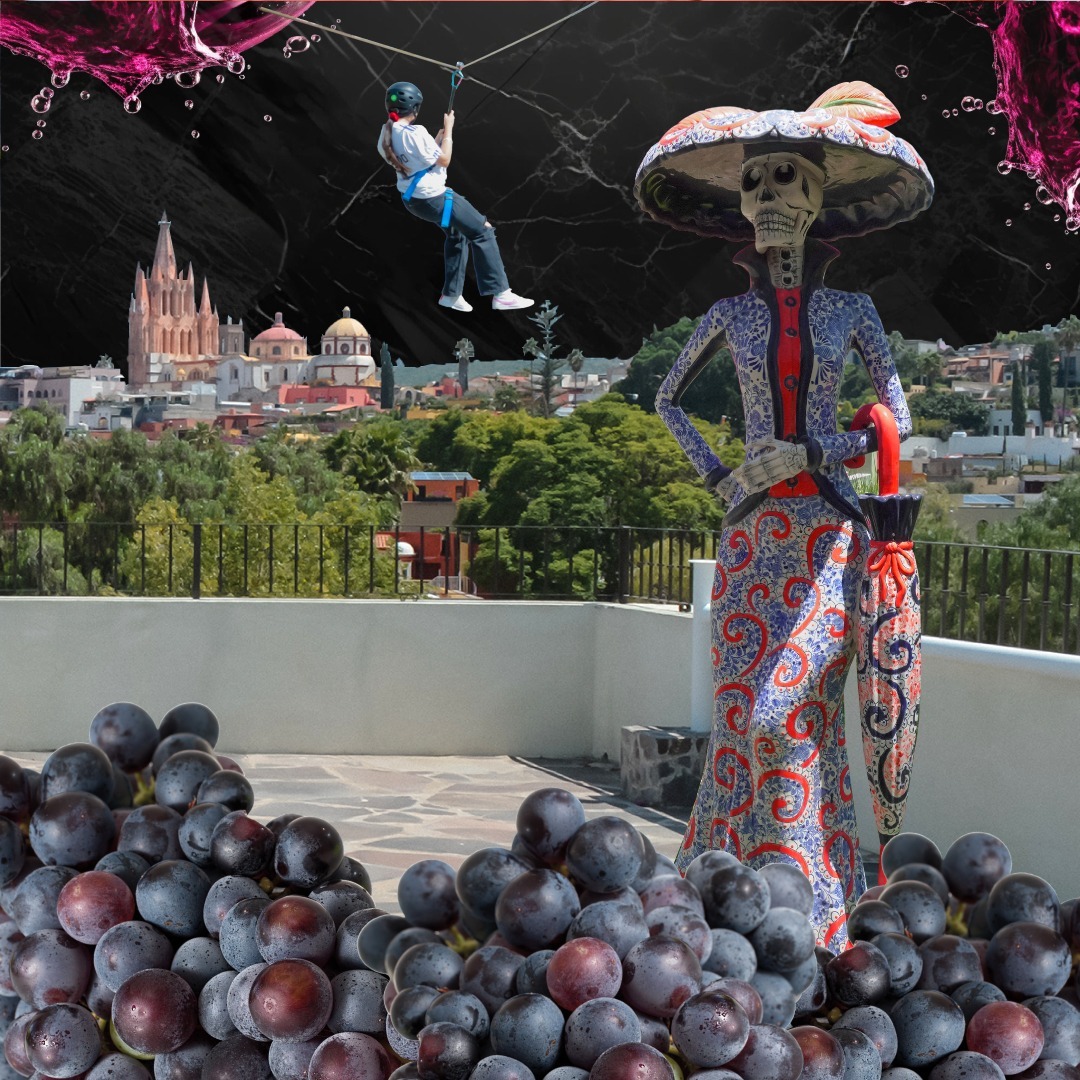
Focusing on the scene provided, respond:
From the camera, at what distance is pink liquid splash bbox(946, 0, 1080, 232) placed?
8.57 m

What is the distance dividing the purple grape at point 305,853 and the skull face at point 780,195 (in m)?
2.20

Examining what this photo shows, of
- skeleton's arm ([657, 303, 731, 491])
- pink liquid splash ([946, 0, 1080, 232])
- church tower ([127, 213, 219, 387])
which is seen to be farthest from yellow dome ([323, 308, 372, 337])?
skeleton's arm ([657, 303, 731, 491])

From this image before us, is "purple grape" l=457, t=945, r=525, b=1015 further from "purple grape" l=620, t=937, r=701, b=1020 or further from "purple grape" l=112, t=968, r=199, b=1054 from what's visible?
"purple grape" l=112, t=968, r=199, b=1054

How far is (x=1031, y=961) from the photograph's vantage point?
983mm

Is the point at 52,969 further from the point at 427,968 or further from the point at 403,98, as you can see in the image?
the point at 403,98

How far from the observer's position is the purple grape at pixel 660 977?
0.87 metres

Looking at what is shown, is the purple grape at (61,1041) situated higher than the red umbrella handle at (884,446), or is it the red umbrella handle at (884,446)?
the red umbrella handle at (884,446)

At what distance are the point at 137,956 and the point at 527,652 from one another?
6.45 meters

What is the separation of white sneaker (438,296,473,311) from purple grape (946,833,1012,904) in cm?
861

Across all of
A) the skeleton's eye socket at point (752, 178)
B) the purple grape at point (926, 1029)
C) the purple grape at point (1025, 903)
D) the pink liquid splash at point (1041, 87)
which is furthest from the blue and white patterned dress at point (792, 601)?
the pink liquid splash at point (1041, 87)

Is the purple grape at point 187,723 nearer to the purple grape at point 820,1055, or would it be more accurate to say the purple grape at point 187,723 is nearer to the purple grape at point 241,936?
the purple grape at point 241,936

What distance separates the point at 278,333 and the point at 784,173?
274 inches

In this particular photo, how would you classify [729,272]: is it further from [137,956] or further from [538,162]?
[137,956]

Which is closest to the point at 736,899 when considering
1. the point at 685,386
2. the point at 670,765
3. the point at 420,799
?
the point at 685,386
